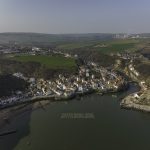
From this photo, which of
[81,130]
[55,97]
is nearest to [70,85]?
[55,97]

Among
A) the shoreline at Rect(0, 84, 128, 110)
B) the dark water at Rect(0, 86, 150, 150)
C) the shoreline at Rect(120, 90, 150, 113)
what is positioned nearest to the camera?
the dark water at Rect(0, 86, 150, 150)

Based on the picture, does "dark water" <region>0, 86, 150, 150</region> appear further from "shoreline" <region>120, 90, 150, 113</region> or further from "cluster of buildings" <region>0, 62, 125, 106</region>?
"cluster of buildings" <region>0, 62, 125, 106</region>

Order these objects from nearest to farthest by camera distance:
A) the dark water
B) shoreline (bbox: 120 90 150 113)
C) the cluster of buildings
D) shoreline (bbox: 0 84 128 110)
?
the dark water, shoreline (bbox: 120 90 150 113), shoreline (bbox: 0 84 128 110), the cluster of buildings

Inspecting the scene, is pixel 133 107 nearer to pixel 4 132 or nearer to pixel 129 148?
pixel 129 148

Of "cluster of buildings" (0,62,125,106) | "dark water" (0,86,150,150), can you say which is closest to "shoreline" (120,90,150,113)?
"dark water" (0,86,150,150)

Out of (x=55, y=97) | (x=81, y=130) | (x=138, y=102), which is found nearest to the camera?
(x=81, y=130)

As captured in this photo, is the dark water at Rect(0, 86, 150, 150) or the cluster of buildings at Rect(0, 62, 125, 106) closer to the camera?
the dark water at Rect(0, 86, 150, 150)

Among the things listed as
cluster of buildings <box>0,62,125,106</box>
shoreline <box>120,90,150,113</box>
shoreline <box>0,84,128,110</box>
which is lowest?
shoreline <box>0,84,128,110</box>

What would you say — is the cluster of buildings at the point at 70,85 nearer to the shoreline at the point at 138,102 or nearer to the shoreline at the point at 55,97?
the shoreline at the point at 55,97

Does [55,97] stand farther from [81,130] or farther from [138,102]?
[81,130]
